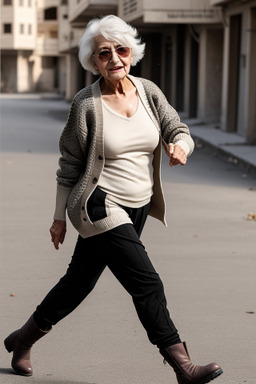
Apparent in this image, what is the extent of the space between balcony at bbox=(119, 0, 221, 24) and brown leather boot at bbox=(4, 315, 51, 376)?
2277 centimetres

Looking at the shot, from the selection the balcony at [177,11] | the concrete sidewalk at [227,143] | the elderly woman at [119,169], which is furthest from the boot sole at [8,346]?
the balcony at [177,11]

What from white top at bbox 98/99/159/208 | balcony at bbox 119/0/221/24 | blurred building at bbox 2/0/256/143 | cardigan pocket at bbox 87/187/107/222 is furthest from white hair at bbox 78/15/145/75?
balcony at bbox 119/0/221/24

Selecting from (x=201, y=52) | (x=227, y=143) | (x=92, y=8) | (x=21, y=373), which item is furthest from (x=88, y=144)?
(x=92, y=8)

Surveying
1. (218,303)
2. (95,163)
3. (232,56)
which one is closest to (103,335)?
(218,303)

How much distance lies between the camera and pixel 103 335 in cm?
564

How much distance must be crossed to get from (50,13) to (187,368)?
99.1 metres

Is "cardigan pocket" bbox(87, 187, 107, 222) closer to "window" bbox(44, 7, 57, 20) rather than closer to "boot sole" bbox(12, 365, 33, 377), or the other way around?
"boot sole" bbox(12, 365, 33, 377)

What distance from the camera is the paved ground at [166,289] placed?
5.06 meters

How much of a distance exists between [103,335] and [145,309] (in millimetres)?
1307

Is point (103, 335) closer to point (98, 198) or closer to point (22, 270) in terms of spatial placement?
point (98, 198)

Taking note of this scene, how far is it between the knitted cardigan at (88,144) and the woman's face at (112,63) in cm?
10

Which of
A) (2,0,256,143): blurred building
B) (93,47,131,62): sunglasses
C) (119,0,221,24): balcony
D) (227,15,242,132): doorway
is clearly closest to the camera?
(93,47,131,62): sunglasses

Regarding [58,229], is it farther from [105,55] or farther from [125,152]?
[105,55]

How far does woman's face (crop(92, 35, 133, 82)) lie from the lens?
14.6 feet
